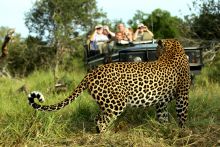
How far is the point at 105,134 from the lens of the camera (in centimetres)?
650

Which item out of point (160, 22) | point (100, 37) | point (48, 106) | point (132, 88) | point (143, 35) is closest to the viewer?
point (48, 106)

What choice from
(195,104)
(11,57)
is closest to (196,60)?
(195,104)

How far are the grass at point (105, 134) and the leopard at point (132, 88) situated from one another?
0.26m

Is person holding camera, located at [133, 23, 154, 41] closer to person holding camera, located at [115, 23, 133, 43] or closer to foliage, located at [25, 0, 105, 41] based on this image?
person holding camera, located at [115, 23, 133, 43]

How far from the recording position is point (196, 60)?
424 inches

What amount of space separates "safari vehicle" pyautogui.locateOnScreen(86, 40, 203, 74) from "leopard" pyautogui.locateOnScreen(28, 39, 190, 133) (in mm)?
2523

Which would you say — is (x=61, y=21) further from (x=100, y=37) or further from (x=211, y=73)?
(x=211, y=73)

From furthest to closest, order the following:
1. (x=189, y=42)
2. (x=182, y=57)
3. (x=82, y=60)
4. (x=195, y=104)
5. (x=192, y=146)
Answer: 1. (x=82, y=60)
2. (x=189, y=42)
3. (x=195, y=104)
4. (x=182, y=57)
5. (x=192, y=146)

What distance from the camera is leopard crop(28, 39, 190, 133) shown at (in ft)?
21.8

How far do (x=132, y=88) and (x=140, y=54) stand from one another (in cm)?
342

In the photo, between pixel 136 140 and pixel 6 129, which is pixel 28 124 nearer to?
pixel 6 129

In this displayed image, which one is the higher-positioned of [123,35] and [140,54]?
[123,35]

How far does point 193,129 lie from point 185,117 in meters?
0.42

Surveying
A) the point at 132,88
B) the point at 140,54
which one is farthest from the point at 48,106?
the point at 140,54
